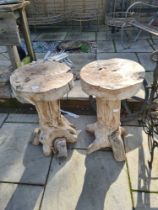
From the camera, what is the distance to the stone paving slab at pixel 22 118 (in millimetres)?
2428

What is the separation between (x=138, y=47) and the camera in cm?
359

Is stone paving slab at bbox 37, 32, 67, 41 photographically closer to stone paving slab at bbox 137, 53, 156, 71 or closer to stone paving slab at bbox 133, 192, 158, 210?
stone paving slab at bbox 137, 53, 156, 71

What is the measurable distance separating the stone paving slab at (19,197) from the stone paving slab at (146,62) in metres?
2.12

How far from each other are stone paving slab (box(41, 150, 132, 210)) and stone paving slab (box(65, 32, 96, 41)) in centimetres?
272

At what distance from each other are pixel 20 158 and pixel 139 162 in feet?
3.51

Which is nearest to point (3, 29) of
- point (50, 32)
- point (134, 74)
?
point (134, 74)

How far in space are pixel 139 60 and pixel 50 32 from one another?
7.23 feet

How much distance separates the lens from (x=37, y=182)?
69.2 inches

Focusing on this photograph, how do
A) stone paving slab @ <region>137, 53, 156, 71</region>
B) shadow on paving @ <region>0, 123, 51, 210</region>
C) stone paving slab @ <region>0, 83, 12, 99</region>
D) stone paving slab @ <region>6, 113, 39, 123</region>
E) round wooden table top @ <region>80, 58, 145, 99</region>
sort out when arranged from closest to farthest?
round wooden table top @ <region>80, 58, 145, 99</region>, shadow on paving @ <region>0, 123, 51, 210</region>, stone paving slab @ <region>6, 113, 39, 123</region>, stone paving slab @ <region>0, 83, 12, 99</region>, stone paving slab @ <region>137, 53, 156, 71</region>

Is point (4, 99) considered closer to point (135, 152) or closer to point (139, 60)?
point (135, 152)

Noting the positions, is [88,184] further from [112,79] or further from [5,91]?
[5,91]

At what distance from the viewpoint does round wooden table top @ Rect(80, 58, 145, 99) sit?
151cm

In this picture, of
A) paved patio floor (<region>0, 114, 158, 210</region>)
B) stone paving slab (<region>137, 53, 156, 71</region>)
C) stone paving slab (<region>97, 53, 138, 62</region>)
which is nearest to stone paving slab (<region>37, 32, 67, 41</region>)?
stone paving slab (<region>97, 53, 138, 62</region>)

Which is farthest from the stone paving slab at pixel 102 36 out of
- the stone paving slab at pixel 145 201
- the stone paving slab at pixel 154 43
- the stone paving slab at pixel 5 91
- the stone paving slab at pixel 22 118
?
the stone paving slab at pixel 145 201
